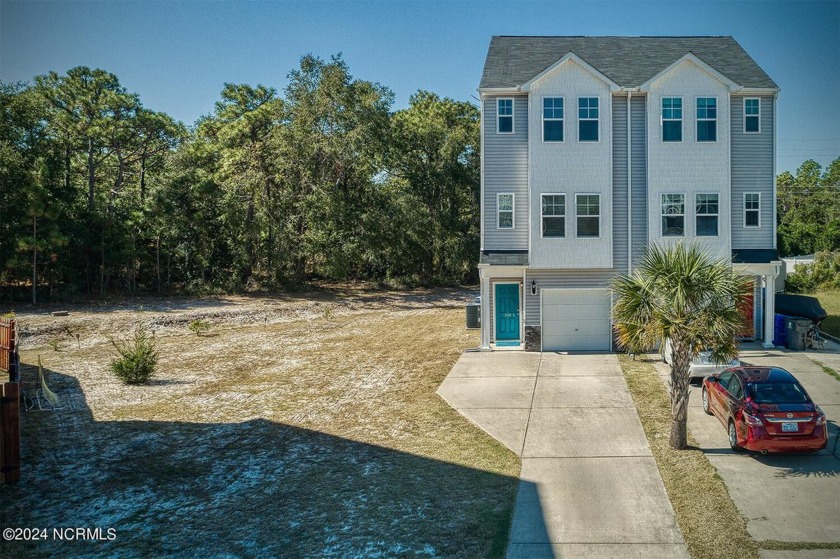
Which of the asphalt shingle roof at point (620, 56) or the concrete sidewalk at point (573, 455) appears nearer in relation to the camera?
the concrete sidewalk at point (573, 455)

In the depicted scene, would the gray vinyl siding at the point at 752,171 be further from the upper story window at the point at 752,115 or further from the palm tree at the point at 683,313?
the palm tree at the point at 683,313

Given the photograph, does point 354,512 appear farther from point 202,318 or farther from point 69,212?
point 69,212

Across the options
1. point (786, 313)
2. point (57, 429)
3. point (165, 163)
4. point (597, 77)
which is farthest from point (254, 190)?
point (786, 313)

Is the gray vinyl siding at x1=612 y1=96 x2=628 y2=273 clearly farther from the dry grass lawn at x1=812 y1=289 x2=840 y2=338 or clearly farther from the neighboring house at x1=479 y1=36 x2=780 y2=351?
the dry grass lawn at x1=812 y1=289 x2=840 y2=338

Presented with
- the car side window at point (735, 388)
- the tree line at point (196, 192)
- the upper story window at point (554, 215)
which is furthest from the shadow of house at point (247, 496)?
the tree line at point (196, 192)

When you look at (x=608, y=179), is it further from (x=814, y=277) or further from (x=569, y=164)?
(x=814, y=277)

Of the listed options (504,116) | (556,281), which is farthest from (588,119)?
(556,281)

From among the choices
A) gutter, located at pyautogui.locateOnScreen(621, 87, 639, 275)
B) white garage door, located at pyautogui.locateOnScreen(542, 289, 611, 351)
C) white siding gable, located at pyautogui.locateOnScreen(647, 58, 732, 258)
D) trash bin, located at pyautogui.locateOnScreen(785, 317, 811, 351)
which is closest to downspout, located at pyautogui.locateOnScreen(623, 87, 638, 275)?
gutter, located at pyautogui.locateOnScreen(621, 87, 639, 275)
